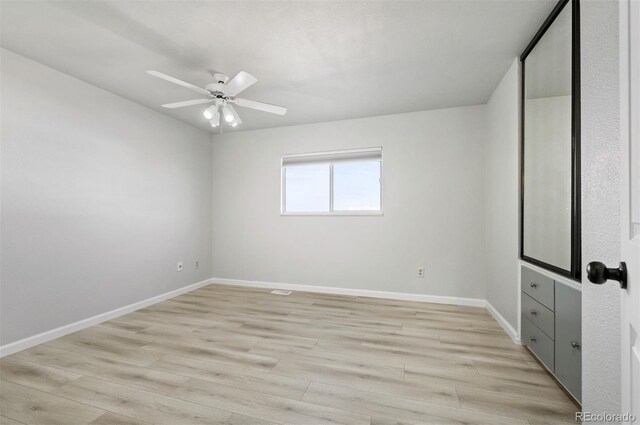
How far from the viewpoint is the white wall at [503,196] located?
93.7 inches

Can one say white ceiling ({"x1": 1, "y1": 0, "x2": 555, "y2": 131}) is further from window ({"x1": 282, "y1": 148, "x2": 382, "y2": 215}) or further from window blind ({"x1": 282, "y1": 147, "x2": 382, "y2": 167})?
window ({"x1": 282, "y1": 148, "x2": 382, "y2": 215})

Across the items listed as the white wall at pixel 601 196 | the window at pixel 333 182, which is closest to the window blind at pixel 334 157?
the window at pixel 333 182

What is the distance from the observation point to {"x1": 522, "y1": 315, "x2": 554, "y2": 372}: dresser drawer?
182cm

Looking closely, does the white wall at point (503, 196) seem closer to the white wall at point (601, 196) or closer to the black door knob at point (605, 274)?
the white wall at point (601, 196)

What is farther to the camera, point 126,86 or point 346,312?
point 346,312

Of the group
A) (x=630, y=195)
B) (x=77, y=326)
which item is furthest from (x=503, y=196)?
(x=77, y=326)

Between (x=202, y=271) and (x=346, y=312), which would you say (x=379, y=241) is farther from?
(x=202, y=271)

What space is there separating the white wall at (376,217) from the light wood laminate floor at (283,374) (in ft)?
2.62

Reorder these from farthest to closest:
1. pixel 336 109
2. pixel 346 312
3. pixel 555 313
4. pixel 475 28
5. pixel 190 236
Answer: pixel 190 236
pixel 336 109
pixel 346 312
pixel 475 28
pixel 555 313

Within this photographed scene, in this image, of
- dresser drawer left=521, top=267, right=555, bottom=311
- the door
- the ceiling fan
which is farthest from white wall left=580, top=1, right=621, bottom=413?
the ceiling fan

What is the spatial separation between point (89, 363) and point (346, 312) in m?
2.37

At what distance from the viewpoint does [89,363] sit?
2.04m

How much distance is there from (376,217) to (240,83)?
241cm

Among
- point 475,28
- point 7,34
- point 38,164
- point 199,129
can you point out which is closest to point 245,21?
point 475,28
